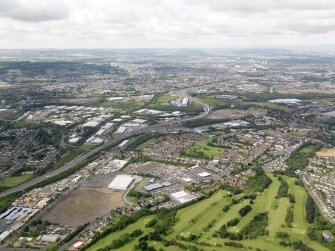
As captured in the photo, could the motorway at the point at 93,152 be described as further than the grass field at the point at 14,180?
No

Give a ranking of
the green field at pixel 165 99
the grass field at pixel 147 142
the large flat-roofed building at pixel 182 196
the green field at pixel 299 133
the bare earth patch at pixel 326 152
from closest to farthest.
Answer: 1. the large flat-roofed building at pixel 182 196
2. the bare earth patch at pixel 326 152
3. the grass field at pixel 147 142
4. the green field at pixel 299 133
5. the green field at pixel 165 99

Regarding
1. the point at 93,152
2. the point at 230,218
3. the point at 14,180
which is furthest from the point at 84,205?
the point at 93,152

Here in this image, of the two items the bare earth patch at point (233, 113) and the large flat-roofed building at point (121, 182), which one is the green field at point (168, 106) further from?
the large flat-roofed building at point (121, 182)

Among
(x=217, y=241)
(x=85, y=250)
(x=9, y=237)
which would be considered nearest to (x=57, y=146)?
(x=9, y=237)

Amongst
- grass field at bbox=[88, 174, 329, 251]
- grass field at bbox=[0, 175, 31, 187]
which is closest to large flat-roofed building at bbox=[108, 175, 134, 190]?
grass field at bbox=[88, 174, 329, 251]

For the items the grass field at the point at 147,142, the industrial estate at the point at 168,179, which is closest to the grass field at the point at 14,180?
the industrial estate at the point at 168,179

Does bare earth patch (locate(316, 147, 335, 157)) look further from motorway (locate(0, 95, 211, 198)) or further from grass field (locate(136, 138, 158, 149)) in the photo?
motorway (locate(0, 95, 211, 198))

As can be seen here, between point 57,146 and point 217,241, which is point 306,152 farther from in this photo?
point 57,146
